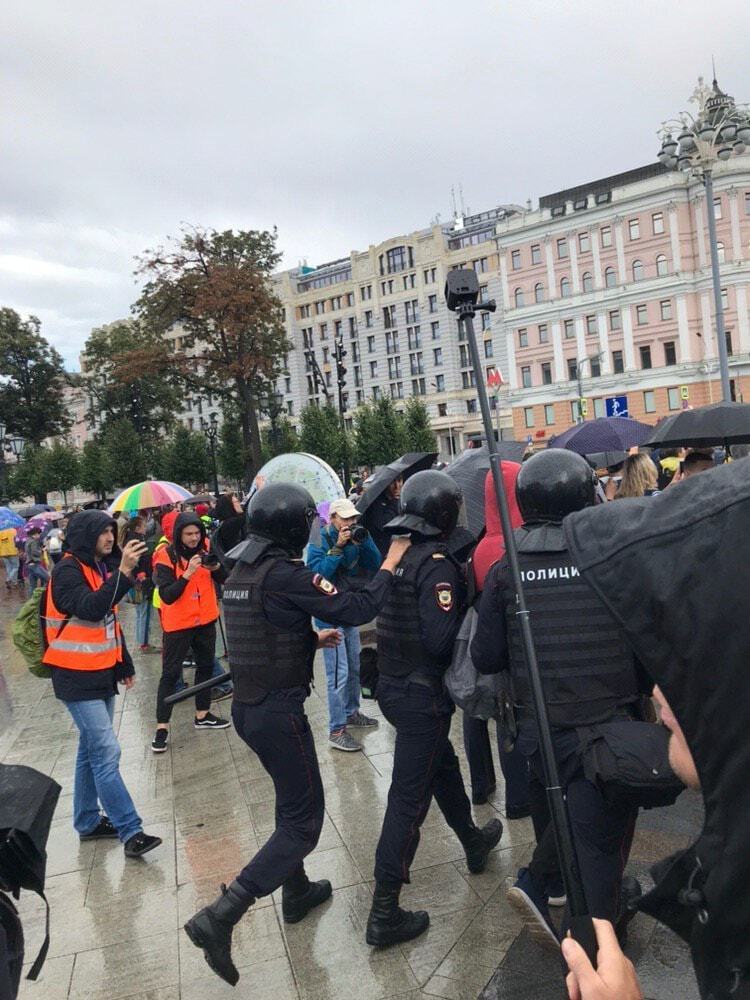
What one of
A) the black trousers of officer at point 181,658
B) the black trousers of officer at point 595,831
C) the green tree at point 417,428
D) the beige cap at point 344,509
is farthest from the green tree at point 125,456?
the black trousers of officer at point 595,831

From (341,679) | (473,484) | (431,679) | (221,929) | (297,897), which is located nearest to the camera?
(221,929)

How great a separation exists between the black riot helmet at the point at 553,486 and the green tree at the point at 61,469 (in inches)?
2218

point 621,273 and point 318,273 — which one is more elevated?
point 318,273

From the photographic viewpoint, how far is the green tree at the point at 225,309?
32.2 metres

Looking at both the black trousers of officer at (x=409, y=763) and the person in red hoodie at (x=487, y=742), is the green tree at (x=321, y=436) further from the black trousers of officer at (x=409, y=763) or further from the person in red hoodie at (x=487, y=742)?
the black trousers of officer at (x=409, y=763)

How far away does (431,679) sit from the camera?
3.74m

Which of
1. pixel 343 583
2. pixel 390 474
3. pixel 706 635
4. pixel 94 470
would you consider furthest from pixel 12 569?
pixel 94 470

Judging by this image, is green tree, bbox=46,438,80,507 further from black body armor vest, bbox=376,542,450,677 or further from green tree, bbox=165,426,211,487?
black body armor vest, bbox=376,542,450,677

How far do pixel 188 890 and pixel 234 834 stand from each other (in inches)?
25.0

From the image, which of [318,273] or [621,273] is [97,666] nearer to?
[621,273]

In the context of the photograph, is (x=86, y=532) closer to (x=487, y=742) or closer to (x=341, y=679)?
(x=341, y=679)

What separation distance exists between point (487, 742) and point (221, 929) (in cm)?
215

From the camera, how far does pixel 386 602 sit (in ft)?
12.7

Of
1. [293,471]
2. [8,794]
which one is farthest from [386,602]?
[293,471]
